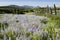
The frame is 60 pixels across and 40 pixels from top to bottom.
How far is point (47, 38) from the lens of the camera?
1.83 meters

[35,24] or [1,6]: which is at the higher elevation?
[1,6]

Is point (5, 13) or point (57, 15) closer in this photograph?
point (5, 13)

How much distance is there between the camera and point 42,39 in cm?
181

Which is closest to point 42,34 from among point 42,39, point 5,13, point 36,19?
point 42,39

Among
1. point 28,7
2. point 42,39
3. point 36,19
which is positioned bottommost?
point 42,39

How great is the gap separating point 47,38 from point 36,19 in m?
0.28

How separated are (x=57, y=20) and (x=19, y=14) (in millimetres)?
510

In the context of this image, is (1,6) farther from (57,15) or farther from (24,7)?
(57,15)

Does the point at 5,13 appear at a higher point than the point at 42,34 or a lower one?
higher

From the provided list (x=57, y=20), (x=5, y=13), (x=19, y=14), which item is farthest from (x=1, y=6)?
(x=57, y=20)

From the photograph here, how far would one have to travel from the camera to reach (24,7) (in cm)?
189

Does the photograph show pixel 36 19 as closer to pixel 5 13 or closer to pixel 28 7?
pixel 28 7

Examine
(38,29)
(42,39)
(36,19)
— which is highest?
(36,19)

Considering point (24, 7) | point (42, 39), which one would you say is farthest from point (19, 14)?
point (42, 39)
